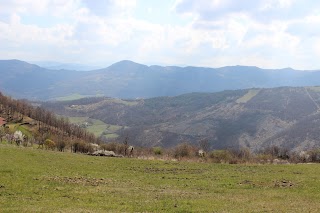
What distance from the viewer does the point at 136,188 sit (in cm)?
3441

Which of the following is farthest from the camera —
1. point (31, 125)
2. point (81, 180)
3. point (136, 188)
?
point (31, 125)

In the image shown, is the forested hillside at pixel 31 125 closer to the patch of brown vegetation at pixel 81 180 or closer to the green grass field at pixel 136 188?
the green grass field at pixel 136 188

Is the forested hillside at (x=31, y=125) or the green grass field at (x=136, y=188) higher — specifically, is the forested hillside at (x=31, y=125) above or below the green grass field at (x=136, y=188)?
above

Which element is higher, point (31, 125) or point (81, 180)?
point (31, 125)

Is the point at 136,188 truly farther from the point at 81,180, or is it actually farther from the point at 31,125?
the point at 31,125

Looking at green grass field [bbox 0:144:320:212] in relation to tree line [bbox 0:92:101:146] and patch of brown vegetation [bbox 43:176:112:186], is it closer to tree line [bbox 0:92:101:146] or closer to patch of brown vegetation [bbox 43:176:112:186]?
patch of brown vegetation [bbox 43:176:112:186]

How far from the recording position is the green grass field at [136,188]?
25.2 meters

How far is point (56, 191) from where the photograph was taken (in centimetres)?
2978

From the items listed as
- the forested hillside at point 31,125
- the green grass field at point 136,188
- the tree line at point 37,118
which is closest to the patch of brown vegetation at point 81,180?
the green grass field at point 136,188

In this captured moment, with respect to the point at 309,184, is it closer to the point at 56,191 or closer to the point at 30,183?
the point at 56,191

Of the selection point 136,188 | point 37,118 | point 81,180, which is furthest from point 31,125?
point 136,188

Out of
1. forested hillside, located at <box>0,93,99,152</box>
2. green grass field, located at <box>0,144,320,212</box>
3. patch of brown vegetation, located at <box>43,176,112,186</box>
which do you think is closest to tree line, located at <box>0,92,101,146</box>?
forested hillside, located at <box>0,93,99,152</box>

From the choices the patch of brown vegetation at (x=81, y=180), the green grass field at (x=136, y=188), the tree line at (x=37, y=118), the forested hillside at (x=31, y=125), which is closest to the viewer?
the green grass field at (x=136, y=188)

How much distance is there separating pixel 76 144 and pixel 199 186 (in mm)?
53478
